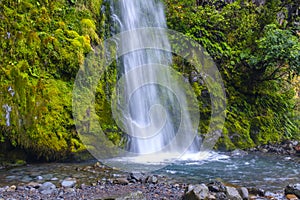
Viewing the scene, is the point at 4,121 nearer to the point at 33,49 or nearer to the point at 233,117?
the point at 33,49

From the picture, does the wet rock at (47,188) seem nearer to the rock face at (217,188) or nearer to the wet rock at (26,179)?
the wet rock at (26,179)

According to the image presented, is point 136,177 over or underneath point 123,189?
over

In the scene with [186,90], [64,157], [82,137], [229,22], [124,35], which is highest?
[229,22]

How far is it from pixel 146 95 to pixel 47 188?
404 centimetres

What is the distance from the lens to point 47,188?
4.20m

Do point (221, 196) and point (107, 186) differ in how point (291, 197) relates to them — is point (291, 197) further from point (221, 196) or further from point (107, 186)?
point (107, 186)

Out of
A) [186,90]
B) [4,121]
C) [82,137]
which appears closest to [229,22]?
[186,90]

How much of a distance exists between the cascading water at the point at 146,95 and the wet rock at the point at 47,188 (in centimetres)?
261

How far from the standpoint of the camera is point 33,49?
582 cm

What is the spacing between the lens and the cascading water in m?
7.11

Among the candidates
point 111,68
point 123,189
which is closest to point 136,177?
point 123,189

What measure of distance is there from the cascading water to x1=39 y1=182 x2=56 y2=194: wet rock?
103 inches

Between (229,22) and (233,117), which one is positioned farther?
(229,22)

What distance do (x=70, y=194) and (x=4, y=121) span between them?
6.57 feet
